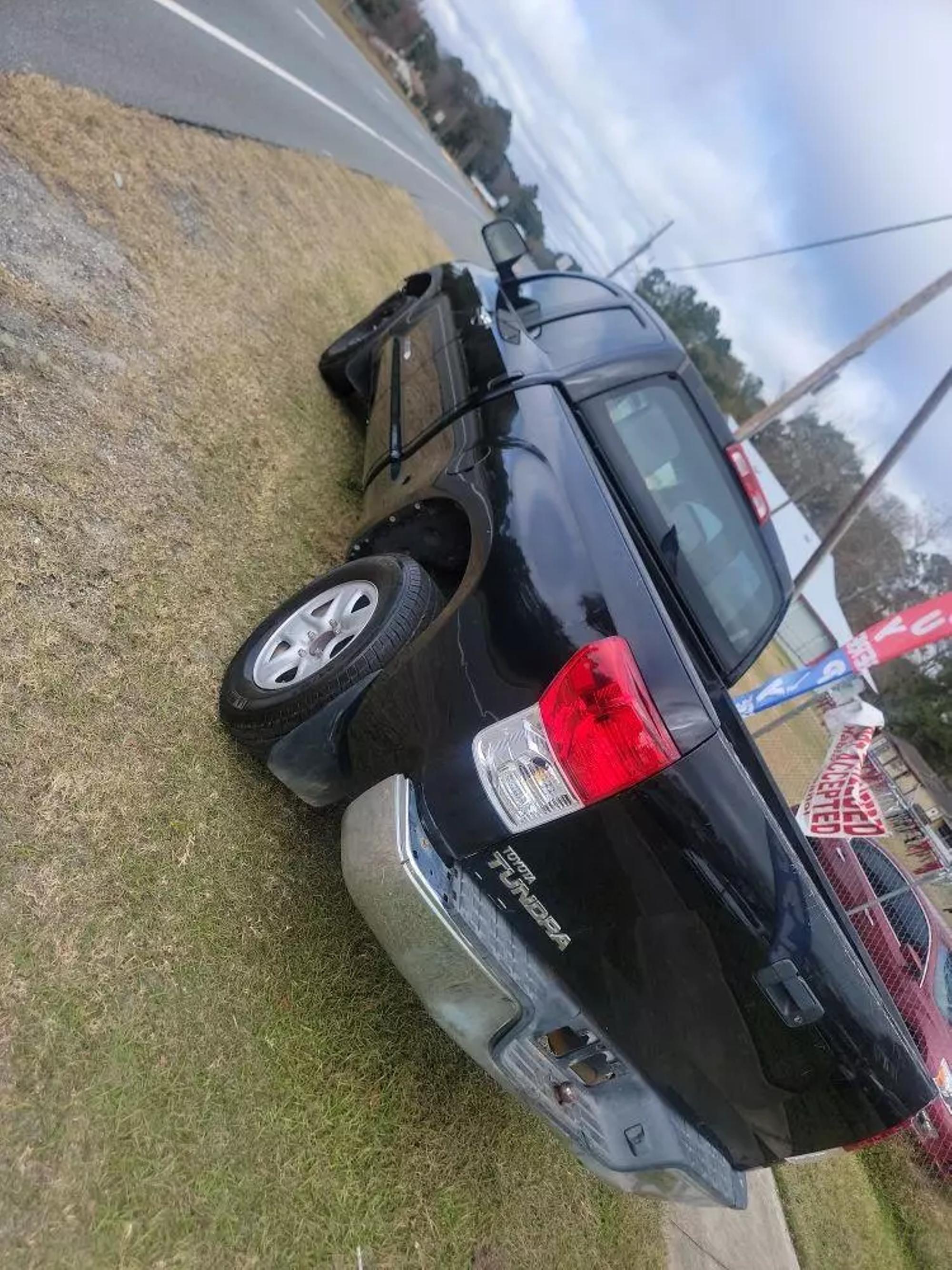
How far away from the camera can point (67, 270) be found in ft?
12.0

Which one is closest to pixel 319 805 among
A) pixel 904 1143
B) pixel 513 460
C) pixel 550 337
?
pixel 513 460

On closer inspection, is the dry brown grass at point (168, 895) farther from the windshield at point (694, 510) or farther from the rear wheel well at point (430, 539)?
the windshield at point (694, 510)

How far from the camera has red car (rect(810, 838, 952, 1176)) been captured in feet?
16.4

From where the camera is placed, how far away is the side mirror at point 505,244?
4.40 m

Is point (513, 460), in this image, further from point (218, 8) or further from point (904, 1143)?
point (218, 8)

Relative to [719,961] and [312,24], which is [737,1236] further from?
[312,24]

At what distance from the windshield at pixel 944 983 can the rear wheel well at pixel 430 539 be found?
435 cm

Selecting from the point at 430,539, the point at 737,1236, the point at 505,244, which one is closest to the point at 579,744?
the point at 430,539

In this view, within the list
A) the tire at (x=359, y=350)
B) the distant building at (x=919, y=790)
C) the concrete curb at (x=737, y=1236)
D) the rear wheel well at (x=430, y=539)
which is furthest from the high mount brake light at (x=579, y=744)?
the distant building at (x=919, y=790)

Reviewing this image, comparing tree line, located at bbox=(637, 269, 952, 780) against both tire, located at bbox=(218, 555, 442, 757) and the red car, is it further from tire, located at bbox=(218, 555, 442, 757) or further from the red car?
tire, located at bbox=(218, 555, 442, 757)

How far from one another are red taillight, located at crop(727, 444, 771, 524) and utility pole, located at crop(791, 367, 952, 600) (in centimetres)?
303

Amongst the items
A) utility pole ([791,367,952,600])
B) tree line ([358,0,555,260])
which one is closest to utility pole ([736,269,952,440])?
utility pole ([791,367,952,600])

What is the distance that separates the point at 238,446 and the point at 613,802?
2.65 meters

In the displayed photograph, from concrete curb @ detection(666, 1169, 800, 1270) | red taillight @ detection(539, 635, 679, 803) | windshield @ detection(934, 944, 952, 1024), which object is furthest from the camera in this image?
windshield @ detection(934, 944, 952, 1024)
